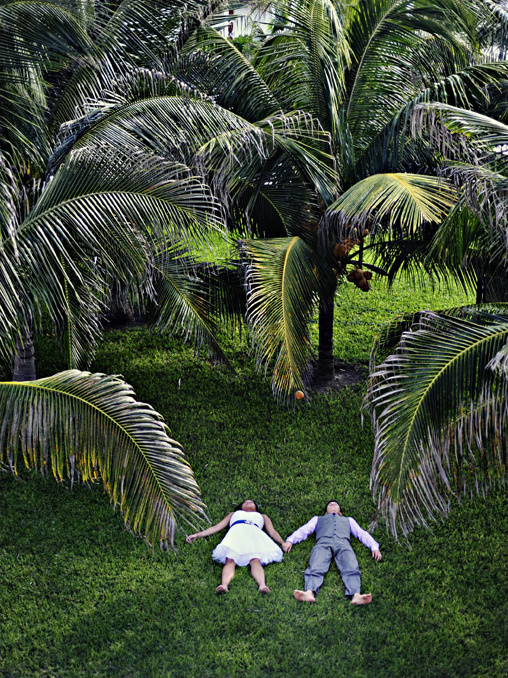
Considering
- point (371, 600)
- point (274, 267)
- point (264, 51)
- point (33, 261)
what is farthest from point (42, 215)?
point (264, 51)

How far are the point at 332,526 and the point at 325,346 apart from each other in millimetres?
2949

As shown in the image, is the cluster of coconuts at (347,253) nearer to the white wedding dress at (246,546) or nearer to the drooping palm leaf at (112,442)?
the white wedding dress at (246,546)

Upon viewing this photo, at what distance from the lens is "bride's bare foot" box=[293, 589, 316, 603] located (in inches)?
219

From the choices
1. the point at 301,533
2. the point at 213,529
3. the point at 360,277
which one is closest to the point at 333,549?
the point at 301,533

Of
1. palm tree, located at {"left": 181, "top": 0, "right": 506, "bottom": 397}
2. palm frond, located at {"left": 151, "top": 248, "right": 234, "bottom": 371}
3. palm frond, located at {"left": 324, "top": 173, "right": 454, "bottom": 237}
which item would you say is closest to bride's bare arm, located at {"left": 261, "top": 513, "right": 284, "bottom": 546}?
palm tree, located at {"left": 181, "top": 0, "right": 506, "bottom": 397}

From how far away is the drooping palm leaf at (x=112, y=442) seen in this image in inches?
165

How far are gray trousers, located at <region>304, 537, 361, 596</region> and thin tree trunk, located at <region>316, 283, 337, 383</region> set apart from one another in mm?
3053

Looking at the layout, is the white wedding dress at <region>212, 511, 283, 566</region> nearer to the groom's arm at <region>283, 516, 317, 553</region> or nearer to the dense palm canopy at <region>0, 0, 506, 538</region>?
the groom's arm at <region>283, 516, 317, 553</region>

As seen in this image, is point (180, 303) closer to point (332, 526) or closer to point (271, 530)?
point (271, 530)

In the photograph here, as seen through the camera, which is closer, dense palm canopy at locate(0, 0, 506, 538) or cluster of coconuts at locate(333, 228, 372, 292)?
dense palm canopy at locate(0, 0, 506, 538)

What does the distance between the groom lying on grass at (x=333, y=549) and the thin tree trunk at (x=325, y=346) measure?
2.58m

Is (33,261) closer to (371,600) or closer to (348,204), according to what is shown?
(348,204)

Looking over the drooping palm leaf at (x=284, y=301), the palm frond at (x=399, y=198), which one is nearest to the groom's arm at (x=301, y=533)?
the drooping palm leaf at (x=284, y=301)

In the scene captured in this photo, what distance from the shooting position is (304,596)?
18.3ft
